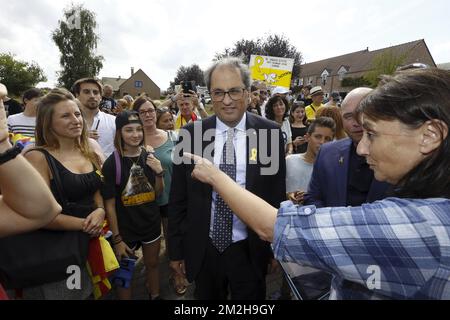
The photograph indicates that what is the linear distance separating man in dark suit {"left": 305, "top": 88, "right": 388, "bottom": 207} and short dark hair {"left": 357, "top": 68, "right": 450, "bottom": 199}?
83 centimetres

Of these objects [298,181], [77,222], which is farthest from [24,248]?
[298,181]

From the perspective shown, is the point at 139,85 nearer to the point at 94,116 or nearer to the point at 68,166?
the point at 94,116

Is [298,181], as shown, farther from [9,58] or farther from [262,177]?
[9,58]

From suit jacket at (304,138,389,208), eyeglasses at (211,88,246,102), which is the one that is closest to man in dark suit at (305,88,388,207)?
suit jacket at (304,138,389,208)

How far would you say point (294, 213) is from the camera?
1000 millimetres

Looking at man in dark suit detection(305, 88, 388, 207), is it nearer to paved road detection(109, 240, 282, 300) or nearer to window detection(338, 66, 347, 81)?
paved road detection(109, 240, 282, 300)

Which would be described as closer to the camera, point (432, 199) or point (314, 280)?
point (432, 199)

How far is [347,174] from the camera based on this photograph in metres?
1.97

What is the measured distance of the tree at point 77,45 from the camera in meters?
37.4

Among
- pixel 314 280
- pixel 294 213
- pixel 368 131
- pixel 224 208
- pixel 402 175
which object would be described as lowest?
pixel 314 280

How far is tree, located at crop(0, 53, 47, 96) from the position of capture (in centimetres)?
4434

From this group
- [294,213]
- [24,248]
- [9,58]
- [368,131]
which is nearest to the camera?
[294,213]

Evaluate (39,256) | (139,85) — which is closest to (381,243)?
(39,256)

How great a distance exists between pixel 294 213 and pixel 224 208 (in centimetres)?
123
